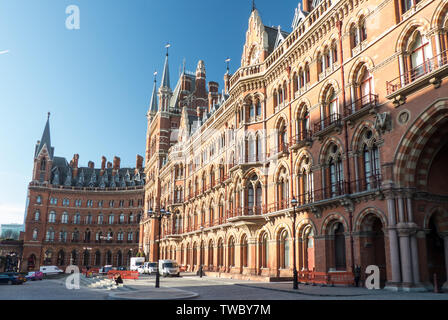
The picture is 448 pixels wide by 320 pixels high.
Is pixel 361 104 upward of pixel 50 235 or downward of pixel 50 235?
upward

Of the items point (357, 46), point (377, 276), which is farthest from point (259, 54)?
point (377, 276)

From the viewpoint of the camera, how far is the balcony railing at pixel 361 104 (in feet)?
82.8

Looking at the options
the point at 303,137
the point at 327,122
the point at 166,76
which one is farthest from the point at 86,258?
the point at 327,122

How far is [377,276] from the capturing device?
933 inches

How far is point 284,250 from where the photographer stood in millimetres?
34750

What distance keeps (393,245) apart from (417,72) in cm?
992

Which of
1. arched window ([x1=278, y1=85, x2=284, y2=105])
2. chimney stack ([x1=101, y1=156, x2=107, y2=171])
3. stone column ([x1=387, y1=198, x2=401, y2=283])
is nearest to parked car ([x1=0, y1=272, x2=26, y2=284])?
arched window ([x1=278, y1=85, x2=284, y2=105])

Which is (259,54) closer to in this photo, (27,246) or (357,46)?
(357,46)

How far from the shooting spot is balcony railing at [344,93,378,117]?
25.2 meters

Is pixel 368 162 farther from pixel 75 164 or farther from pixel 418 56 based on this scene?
pixel 75 164

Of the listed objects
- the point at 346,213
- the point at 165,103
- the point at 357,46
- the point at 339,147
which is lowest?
the point at 346,213

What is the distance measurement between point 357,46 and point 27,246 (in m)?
83.8

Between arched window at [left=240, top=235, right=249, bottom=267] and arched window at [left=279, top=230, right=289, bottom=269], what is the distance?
21.0 ft

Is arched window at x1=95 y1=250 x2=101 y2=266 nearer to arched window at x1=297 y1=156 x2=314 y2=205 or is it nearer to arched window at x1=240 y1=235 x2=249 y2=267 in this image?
arched window at x1=240 y1=235 x2=249 y2=267
